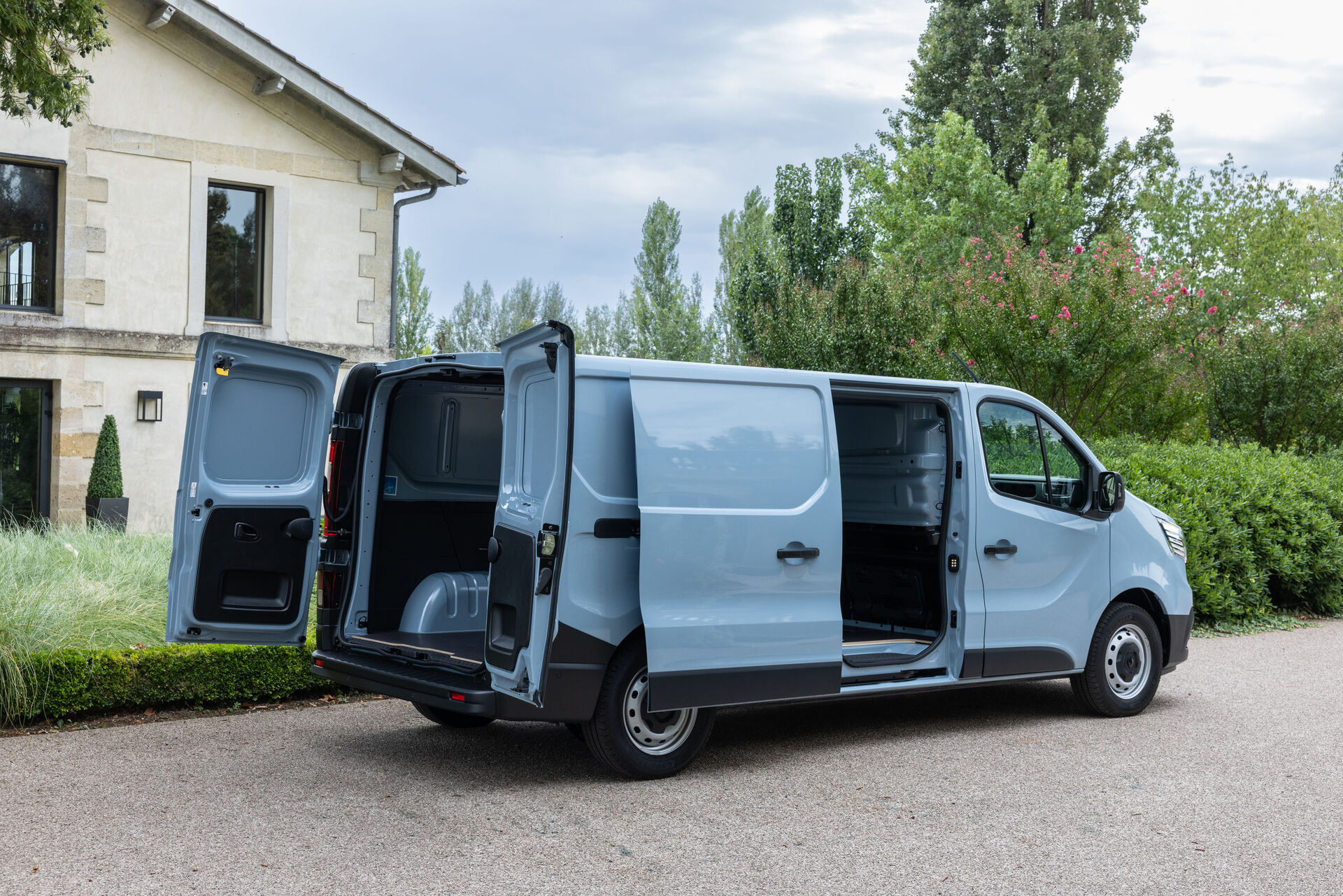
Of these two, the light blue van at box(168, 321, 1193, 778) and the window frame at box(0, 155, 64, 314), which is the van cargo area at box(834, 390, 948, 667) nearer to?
the light blue van at box(168, 321, 1193, 778)

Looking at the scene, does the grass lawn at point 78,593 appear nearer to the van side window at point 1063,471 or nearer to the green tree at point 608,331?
the van side window at point 1063,471

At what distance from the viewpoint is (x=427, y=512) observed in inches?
271

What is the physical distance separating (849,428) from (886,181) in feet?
90.9

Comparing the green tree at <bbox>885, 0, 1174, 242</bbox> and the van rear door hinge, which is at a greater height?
the green tree at <bbox>885, 0, 1174, 242</bbox>

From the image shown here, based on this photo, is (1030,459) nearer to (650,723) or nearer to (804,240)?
(650,723)

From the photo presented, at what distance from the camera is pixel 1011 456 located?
284 inches

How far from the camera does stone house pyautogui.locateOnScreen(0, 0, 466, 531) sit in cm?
1380

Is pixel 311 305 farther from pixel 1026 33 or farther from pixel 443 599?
pixel 1026 33

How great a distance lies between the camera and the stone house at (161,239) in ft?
45.3

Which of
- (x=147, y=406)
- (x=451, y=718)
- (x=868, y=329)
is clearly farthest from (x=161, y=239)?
(x=451, y=718)

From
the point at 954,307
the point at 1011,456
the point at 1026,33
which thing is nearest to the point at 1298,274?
the point at 1026,33

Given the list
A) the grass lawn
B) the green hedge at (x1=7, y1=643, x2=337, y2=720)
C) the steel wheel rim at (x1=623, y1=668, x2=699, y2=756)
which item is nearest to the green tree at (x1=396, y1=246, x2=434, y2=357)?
the grass lawn

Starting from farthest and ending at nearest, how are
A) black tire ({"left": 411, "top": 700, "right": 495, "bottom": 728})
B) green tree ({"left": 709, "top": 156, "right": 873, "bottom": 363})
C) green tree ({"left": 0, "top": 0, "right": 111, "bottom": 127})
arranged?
green tree ({"left": 709, "top": 156, "right": 873, "bottom": 363})
green tree ({"left": 0, "top": 0, "right": 111, "bottom": 127})
black tire ({"left": 411, "top": 700, "right": 495, "bottom": 728})

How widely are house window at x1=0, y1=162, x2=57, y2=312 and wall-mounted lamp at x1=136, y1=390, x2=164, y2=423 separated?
1.44 metres
